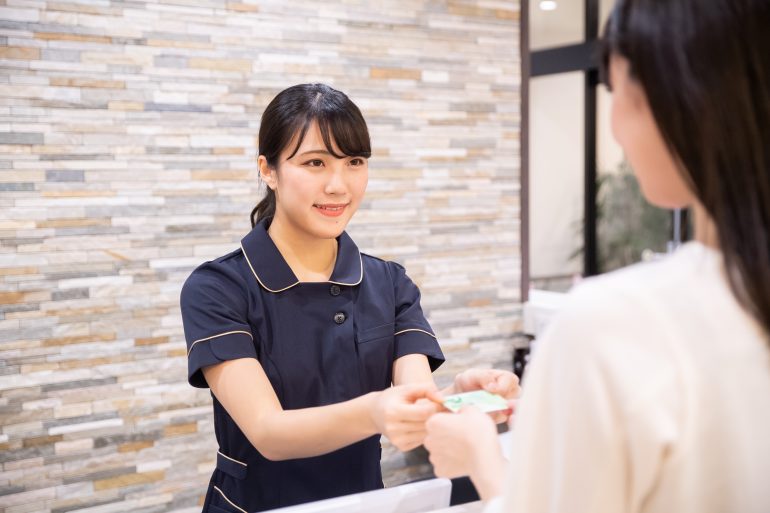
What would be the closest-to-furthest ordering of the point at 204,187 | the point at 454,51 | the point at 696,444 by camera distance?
the point at 696,444
the point at 204,187
the point at 454,51

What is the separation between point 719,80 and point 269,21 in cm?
205

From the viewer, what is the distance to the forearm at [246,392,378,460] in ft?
4.09

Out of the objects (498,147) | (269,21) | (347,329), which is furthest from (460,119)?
(347,329)

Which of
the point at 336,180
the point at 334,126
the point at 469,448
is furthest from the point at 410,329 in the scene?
the point at 469,448

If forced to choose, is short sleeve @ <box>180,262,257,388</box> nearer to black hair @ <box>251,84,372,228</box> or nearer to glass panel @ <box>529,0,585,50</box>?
black hair @ <box>251,84,372,228</box>

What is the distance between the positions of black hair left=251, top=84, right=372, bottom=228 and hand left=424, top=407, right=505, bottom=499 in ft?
2.28

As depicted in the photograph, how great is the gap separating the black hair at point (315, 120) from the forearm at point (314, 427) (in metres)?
0.55

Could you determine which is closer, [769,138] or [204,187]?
[769,138]

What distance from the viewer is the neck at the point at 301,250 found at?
155cm

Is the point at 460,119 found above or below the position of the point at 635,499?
above

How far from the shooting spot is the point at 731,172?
23.6 inches

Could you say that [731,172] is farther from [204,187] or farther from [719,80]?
[204,187]

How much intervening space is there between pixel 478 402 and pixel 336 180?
61 centimetres

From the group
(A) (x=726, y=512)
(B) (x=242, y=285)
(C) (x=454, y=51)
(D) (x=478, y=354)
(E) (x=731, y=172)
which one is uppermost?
(C) (x=454, y=51)
